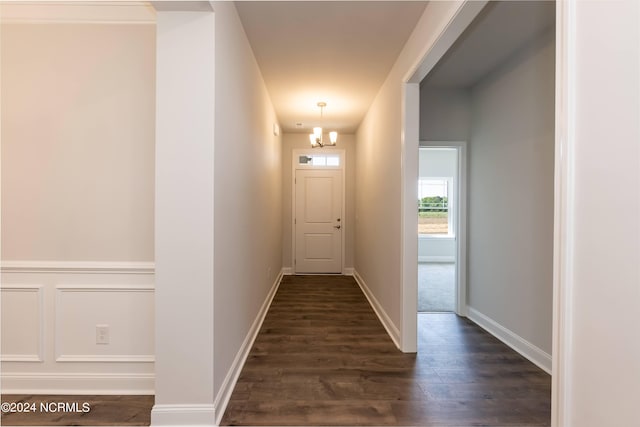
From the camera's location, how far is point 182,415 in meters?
1.64

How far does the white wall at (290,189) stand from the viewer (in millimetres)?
5680

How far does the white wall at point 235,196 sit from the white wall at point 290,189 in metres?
2.42

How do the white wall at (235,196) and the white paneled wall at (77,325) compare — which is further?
the white paneled wall at (77,325)

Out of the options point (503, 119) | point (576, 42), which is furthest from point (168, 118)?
point (503, 119)

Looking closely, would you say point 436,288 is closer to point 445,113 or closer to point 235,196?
point 445,113

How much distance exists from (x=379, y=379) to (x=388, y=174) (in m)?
1.90

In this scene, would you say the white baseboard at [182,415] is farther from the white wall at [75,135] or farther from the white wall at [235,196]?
the white wall at [75,135]

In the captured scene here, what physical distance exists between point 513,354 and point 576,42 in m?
2.55

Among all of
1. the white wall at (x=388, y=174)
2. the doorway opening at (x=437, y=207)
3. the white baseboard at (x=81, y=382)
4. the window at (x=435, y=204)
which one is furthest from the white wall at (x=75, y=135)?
the window at (x=435, y=204)

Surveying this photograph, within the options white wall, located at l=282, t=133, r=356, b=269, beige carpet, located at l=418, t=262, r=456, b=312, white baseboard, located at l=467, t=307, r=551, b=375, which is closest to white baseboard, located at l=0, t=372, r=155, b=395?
white baseboard, located at l=467, t=307, r=551, b=375

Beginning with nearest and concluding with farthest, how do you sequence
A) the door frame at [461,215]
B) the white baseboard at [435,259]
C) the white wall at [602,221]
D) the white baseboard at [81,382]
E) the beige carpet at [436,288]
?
1. the white wall at [602,221]
2. the white baseboard at [81,382]
3. the door frame at [461,215]
4. the beige carpet at [436,288]
5. the white baseboard at [435,259]

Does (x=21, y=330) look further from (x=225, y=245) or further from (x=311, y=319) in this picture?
(x=311, y=319)

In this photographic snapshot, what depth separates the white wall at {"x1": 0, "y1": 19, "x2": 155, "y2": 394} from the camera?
1982 mm

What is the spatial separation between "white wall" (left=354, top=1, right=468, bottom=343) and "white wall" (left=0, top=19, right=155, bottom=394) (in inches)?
73.9
